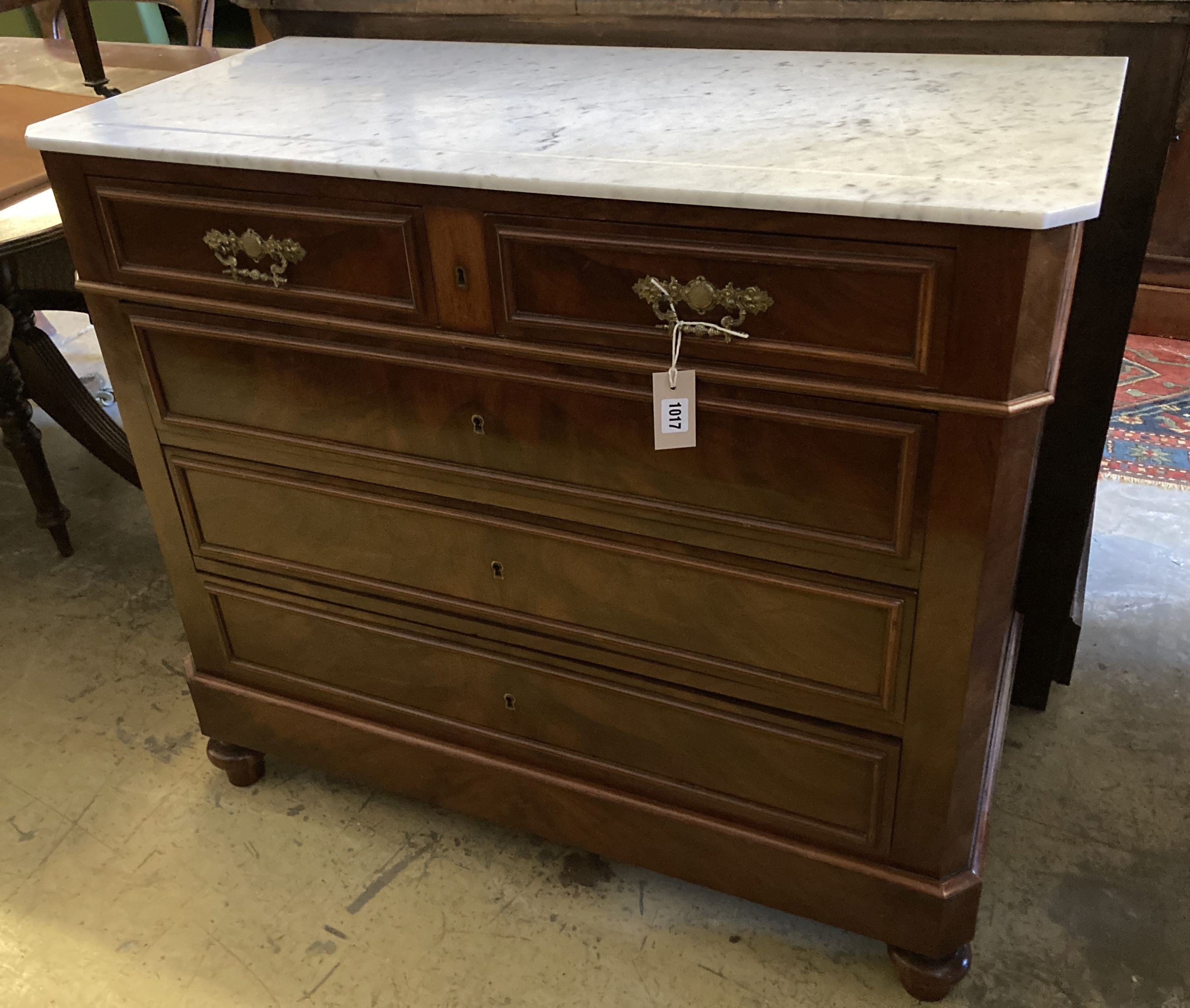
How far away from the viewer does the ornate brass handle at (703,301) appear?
0.99 meters

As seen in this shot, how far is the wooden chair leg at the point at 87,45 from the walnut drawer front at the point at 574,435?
918 millimetres

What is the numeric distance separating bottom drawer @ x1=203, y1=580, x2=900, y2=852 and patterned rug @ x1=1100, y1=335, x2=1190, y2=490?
1.33 meters

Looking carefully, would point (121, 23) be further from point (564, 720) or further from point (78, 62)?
point (564, 720)

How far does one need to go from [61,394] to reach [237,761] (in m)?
0.97

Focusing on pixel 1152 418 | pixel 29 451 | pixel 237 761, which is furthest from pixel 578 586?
pixel 1152 418

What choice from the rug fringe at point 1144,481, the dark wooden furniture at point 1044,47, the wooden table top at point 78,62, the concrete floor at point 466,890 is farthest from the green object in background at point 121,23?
the rug fringe at point 1144,481

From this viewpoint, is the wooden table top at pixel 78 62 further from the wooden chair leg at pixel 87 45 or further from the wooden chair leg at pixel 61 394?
the wooden chair leg at pixel 61 394

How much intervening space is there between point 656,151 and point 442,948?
106 centimetres

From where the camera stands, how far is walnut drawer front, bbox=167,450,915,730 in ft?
3.76

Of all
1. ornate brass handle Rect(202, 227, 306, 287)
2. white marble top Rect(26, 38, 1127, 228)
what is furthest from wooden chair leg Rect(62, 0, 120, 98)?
ornate brass handle Rect(202, 227, 306, 287)

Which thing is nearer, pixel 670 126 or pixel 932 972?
pixel 670 126

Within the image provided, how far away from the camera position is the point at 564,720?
1.38 meters

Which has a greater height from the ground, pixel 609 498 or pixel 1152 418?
pixel 609 498

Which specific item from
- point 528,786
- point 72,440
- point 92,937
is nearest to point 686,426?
point 528,786
